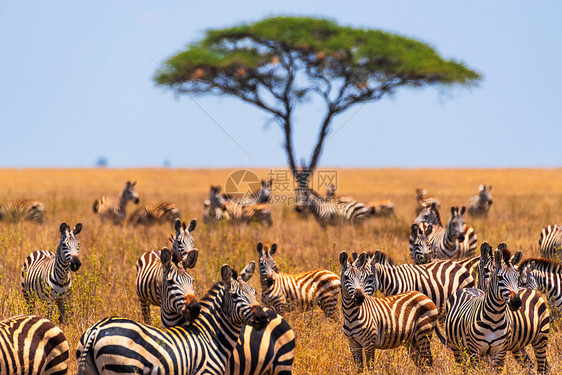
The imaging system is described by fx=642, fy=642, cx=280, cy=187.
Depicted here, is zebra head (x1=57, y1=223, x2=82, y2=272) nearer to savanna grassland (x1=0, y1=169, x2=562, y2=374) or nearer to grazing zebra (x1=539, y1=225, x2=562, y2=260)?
savanna grassland (x1=0, y1=169, x2=562, y2=374)

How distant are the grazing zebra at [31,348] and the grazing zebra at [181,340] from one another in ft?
1.45

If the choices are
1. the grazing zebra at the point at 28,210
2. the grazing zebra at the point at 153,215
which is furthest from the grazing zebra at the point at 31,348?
the grazing zebra at the point at 28,210

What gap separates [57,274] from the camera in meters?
8.08

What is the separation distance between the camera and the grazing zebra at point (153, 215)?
18.4 m

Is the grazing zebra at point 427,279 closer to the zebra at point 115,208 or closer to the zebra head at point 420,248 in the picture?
the zebra head at point 420,248

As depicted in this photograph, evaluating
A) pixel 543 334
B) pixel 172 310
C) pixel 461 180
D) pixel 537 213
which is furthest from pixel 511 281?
pixel 461 180

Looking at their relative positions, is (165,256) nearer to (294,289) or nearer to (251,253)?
(294,289)

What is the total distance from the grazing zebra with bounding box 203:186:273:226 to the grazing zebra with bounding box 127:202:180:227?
40.3 inches

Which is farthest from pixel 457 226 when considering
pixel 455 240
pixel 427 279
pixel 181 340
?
pixel 181 340

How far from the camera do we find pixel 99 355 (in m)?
4.70

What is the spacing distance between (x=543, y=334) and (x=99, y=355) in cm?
460

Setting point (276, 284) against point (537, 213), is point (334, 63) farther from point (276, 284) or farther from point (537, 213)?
point (276, 284)

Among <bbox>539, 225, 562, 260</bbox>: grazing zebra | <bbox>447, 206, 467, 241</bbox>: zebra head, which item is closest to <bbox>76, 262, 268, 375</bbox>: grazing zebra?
<bbox>447, 206, 467, 241</bbox>: zebra head

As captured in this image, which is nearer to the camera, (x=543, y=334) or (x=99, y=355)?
(x=99, y=355)
